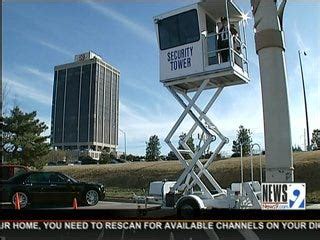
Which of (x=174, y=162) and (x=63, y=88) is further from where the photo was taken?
(x=174, y=162)

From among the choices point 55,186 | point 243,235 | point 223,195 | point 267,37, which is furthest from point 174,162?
point 267,37

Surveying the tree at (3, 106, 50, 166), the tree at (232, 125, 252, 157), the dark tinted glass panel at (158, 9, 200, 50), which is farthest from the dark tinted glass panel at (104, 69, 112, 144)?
the tree at (232, 125, 252, 157)

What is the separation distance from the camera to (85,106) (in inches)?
101

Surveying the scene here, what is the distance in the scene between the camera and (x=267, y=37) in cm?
244

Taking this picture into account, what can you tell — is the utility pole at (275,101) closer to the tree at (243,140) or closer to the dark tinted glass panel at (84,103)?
the tree at (243,140)

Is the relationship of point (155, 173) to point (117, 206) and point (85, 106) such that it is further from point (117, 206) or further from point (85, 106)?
point (85, 106)

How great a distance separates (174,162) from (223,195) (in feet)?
1.60

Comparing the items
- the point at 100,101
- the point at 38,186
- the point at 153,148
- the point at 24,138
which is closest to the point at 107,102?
the point at 100,101

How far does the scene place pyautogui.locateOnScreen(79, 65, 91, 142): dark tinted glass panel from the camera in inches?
98.5

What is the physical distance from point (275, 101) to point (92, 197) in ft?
4.86

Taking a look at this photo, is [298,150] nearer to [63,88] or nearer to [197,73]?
[197,73]

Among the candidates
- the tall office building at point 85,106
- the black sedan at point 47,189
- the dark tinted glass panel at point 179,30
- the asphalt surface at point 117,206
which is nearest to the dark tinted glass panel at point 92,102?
the tall office building at point 85,106

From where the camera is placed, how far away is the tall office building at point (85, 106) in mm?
2498

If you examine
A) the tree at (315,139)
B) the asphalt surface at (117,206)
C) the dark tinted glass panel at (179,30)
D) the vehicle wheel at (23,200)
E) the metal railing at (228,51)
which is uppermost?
the dark tinted glass panel at (179,30)
